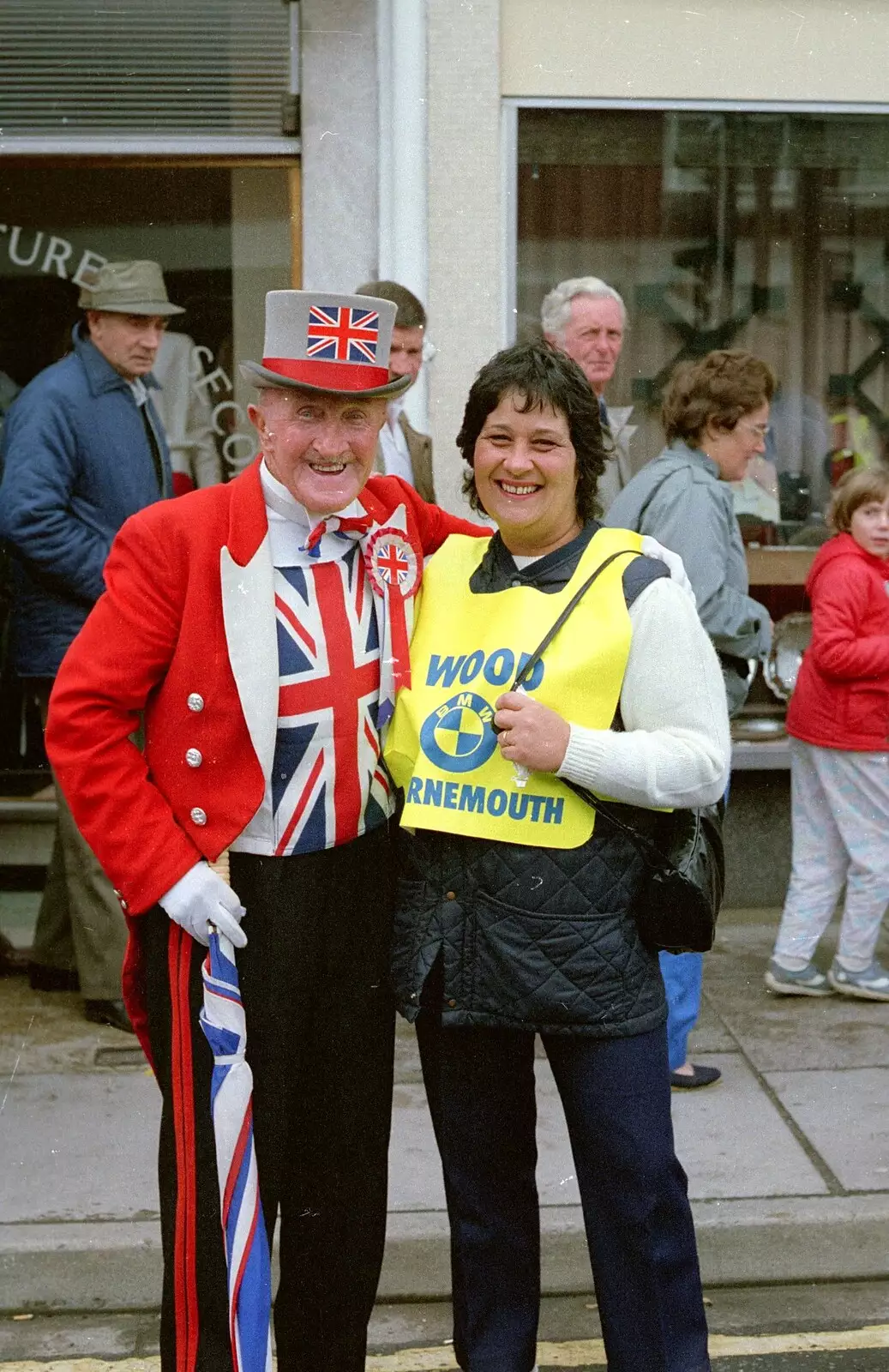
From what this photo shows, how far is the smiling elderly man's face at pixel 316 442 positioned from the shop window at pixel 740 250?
3905mm

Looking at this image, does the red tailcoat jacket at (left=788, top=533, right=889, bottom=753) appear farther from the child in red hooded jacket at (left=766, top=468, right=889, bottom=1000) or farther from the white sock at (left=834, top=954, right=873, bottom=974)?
the white sock at (left=834, top=954, right=873, bottom=974)

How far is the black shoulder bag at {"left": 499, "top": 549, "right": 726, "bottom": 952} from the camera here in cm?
288

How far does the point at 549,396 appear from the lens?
2.90 metres

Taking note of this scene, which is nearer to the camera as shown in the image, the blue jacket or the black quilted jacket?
the black quilted jacket

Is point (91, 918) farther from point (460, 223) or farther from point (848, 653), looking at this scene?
point (460, 223)

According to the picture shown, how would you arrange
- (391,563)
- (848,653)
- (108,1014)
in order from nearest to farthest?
(391,563) → (848,653) → (108,1014)

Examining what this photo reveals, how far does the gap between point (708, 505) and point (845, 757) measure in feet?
4.52

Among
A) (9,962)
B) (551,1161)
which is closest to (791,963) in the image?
(551,1161)

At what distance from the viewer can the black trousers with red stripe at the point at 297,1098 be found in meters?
2.89

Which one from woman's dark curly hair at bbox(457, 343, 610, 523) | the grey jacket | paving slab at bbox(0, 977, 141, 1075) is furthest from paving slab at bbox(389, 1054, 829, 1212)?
woman's dark curly hair at bbox(457, 343, 610, 523)

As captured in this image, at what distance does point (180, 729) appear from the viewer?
2822 millimetres

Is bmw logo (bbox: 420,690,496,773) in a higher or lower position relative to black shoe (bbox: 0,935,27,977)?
higher

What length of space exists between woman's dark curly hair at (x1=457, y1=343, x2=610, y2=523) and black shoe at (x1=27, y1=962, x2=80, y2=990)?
10.7 feet

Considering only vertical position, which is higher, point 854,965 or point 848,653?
point 848,653
